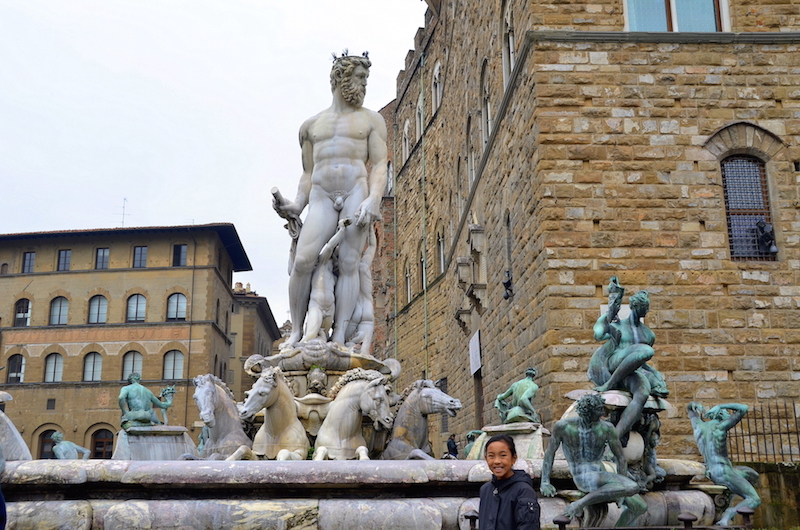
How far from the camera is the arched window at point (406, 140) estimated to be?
36.4 metres

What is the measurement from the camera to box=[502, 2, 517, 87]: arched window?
15258 mm

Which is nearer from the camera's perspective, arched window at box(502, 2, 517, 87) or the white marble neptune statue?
the white marble neptune statue

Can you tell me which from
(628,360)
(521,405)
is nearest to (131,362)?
(521,405)

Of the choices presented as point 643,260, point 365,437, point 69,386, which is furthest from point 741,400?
point 69,386

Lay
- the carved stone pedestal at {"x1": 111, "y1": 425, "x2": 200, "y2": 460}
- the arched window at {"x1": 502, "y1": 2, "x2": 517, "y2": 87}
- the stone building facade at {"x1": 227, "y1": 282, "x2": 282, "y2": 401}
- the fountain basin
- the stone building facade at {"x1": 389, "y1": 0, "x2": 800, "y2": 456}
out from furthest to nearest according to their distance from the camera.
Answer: the stone building facade at {"x1": 227, "y1": 282, "x2": 282, "y2": 401} → the arched window at {"x1": 502, "y1": 2, "x2": 517, "y2": 87} → the stone building facade at {"x1": 389, "y1": 0, "x2": 800, "y2": 456} → the carved stone pedestal at {"x1": 111, "y1": 425, "x2": 200, "y2": 460} → the fountain basin

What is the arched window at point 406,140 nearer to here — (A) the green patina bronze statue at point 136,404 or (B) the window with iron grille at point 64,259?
(B) the window with iron grille at point 64,259

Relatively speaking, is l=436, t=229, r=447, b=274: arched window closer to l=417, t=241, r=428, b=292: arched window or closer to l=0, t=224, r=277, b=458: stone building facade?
l=417, t=241, r=428, b=292: arched window

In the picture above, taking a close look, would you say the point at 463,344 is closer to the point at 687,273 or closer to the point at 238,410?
the point at 687,273

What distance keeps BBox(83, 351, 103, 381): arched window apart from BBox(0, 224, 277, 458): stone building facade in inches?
2.2

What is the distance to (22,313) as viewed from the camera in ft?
150

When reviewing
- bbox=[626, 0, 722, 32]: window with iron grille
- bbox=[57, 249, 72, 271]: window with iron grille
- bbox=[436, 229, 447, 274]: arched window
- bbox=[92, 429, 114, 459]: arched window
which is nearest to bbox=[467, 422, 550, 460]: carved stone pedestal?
bbox=[626, 0, 722, 32]: window with iron grille

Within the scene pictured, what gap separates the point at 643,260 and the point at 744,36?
3.96 meters

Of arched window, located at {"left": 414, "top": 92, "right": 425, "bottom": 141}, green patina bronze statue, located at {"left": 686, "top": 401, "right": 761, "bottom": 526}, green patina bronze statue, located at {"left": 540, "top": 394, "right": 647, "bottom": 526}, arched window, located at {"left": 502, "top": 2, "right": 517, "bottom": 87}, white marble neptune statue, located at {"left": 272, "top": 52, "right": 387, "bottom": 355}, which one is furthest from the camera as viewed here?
arched window, located at {"left": 414, "top": 92, "right": 425, "bottom": 141}

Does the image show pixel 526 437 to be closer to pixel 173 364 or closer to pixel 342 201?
pixel 342 201
